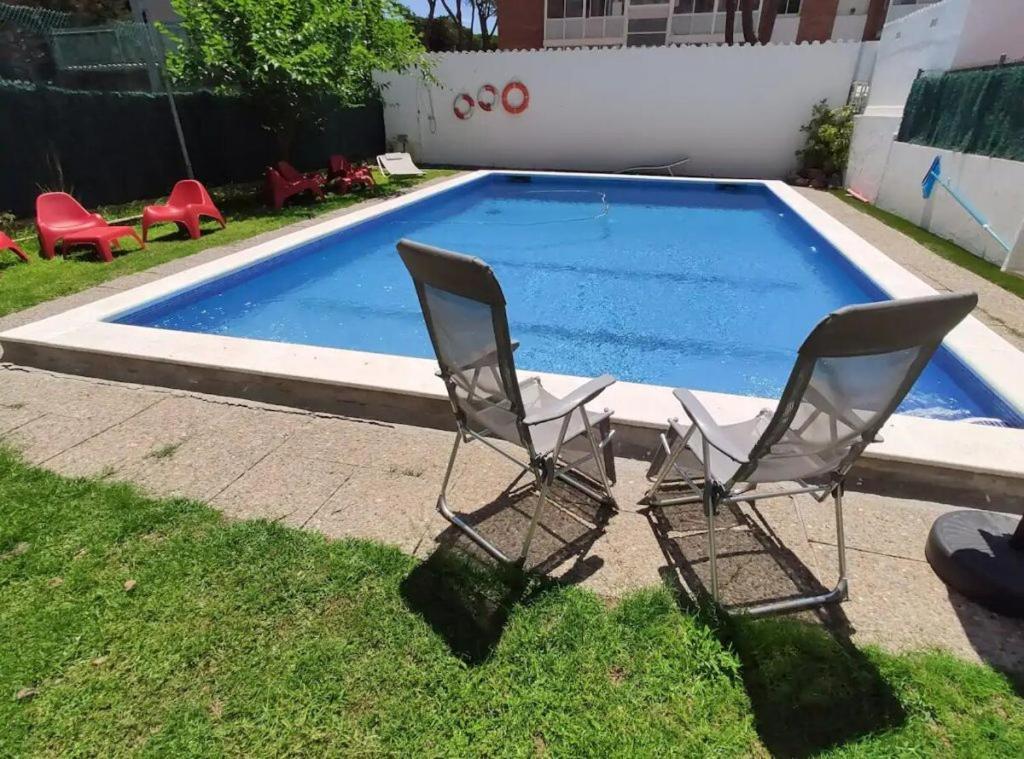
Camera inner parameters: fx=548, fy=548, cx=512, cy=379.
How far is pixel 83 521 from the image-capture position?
8.69ft

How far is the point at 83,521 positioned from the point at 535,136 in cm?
1678

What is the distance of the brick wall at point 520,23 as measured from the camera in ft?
78.0

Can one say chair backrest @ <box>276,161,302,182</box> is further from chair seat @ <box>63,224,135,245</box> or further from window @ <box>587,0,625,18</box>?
window @ <box>587,0,625,18</box>

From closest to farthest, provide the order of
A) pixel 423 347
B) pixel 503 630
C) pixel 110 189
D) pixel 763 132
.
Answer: pixel 503 630, pixel 423 347, pixel 110 189, pixel 763 132

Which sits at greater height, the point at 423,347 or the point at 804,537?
the point at 804,537

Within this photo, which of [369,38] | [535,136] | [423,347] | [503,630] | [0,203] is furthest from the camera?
[535,136]

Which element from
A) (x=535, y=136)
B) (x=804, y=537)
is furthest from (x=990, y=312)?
(x=535, y=136)

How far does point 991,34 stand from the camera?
30.2 ft

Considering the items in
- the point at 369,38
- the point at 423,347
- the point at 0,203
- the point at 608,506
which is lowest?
the point at 423,347

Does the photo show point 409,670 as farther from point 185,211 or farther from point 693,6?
point 693,6

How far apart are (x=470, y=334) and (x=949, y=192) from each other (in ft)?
30.9

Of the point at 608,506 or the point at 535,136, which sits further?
the point at 535,136

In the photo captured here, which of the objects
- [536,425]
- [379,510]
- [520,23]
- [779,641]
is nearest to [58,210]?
[379,510]

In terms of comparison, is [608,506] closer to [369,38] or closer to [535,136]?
[369,38]
